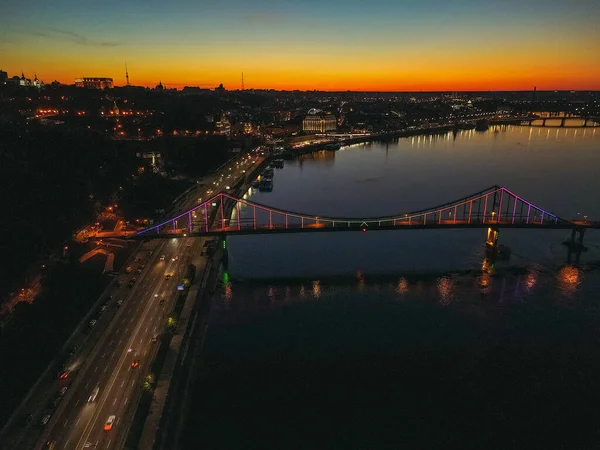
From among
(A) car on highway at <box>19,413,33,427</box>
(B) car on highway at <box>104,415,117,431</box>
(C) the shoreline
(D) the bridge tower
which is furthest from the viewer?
(C) the shoreline

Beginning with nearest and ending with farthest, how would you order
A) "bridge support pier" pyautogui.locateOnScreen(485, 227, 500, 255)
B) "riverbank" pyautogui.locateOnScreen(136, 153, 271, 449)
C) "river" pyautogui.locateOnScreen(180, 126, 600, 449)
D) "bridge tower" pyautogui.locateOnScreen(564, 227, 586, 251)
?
"riverbank" pyautogui.locateOnScreen(136, 153, 271, 449) < "river" pyautogui.locateOnScreen(180, 126, 600, 449) < "bridge support pier" pyautogui.locateOnScreen(485, 227, 500, 255) < "bridge tower" pyautogui.locateOnScreen(564, 227, 586, 251)

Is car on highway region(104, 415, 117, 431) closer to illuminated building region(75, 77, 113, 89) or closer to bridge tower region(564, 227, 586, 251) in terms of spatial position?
bridge tower region(564, 227, 586, 251)

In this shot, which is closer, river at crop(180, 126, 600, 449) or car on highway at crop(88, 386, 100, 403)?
car on highway at crop(88, 386, 100, 403)

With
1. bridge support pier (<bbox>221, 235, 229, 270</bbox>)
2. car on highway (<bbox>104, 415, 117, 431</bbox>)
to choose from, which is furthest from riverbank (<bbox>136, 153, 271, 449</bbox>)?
bridge support pier (<bbox>221, 235, 229, 270</bbox>)

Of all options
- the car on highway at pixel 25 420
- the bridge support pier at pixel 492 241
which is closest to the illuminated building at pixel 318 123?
the bridge support pier at pixel 492 241

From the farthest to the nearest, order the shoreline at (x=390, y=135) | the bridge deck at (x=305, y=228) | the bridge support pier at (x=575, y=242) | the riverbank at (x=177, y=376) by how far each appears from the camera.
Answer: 1. the shoreline at (x=390, y=135)
2. the bridge support pier at (x=575, y=242)
3. the bridge deck at (x=305, y=228)
4. the riverbank at (x=177, y=376)

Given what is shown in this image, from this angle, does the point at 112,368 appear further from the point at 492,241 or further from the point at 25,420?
the point at 492,241

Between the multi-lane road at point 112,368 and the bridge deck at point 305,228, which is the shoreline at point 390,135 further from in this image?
the multi-lane road at point 112,368
